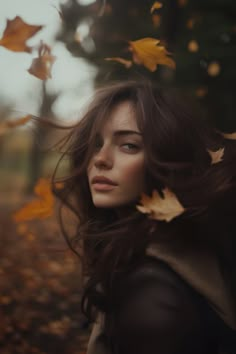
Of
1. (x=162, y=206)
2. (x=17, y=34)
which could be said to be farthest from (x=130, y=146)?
(x=17, y=34)

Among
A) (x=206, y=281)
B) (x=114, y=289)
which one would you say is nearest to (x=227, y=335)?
(x=206, y=281)

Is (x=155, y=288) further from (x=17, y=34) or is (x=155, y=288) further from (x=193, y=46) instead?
(x=193, y=46)

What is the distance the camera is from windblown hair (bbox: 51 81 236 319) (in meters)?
1.82

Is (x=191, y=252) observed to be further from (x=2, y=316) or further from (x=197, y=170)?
(x=2, y=316)

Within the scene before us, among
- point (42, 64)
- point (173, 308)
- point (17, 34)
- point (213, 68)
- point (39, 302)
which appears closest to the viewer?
point (173, 308)

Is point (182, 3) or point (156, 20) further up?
point (182, 3)

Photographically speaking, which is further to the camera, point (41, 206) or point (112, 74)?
point (112, 74)

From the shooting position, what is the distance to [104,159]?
1851 mm

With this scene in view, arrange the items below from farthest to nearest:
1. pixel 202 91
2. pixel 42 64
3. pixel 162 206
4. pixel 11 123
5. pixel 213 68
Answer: pixel 202 91, pixel 213 68, pixel 42 64, pixel 11 123, pixel 162 206

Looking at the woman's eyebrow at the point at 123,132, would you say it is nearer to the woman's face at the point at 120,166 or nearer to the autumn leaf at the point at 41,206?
the woman's face at the point at 120,166

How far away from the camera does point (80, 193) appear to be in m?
2.39

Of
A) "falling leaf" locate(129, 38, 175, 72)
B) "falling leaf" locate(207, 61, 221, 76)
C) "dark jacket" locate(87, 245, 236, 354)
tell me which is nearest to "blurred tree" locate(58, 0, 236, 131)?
"falling leaf" locate(207, 61, 221, 76)

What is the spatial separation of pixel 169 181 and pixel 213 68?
246 cm

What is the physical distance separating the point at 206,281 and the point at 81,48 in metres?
3.84
